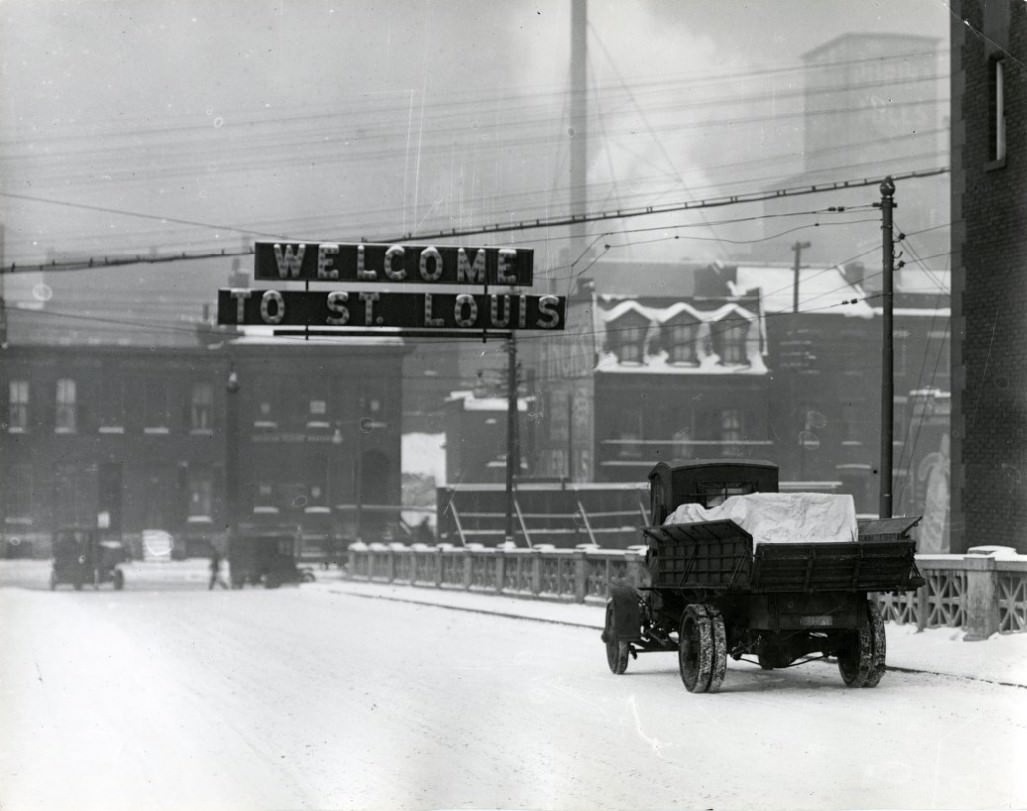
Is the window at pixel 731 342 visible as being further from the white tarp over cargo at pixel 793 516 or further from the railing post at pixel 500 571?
the white tarp over cargo at pixel 793 516

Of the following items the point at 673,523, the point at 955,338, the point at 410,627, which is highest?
the point at 955,338

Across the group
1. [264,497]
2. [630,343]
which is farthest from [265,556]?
[630,343]

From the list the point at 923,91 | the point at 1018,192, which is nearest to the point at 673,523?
the point at 1018,192

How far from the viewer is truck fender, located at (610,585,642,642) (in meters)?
16.8

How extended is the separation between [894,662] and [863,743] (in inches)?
244

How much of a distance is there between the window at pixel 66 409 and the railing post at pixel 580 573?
34122mm

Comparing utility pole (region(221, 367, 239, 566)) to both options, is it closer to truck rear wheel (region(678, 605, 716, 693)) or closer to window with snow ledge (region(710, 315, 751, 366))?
window with snow ledge (region(710, 315, 751, 366))

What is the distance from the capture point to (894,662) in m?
17.1

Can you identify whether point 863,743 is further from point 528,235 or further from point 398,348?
point 398,348

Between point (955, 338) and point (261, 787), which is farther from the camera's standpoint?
point (955, 338)

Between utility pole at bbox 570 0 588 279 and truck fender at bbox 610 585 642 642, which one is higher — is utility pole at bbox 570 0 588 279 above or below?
above

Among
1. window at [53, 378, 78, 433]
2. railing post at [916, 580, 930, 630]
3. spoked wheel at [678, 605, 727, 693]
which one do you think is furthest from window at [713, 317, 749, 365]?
spoked wheel at [678, 605, 727, 693]

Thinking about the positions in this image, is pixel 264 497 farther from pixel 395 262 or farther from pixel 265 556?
pixel 395 262

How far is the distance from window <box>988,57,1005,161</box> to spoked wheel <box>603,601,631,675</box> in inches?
493
